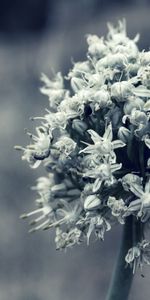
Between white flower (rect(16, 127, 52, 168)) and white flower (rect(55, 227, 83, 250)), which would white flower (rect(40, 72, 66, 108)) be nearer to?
white flower (rect(16, 127, 52, 168))

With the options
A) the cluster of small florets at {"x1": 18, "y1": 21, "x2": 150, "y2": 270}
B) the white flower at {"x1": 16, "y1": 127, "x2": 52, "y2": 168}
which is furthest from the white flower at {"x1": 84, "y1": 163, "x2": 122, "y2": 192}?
the white flower at {"x1": 16, "y1": 127, "x2": 52, "y2": 168}

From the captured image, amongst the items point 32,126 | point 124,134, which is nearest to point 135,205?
point 124,134

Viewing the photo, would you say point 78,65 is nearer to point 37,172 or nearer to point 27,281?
point 27,281

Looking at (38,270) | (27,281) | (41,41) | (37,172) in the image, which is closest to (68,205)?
(27,281)

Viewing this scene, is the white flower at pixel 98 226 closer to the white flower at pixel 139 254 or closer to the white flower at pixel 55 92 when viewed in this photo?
the white flower at pixel 139 254

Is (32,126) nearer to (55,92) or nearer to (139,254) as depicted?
(55,92)

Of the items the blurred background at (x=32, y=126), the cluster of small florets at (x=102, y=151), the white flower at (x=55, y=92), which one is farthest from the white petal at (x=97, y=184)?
the blurred background at (x=32, y=126)

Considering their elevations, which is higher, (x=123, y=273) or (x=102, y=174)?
(x=102, y=174)
